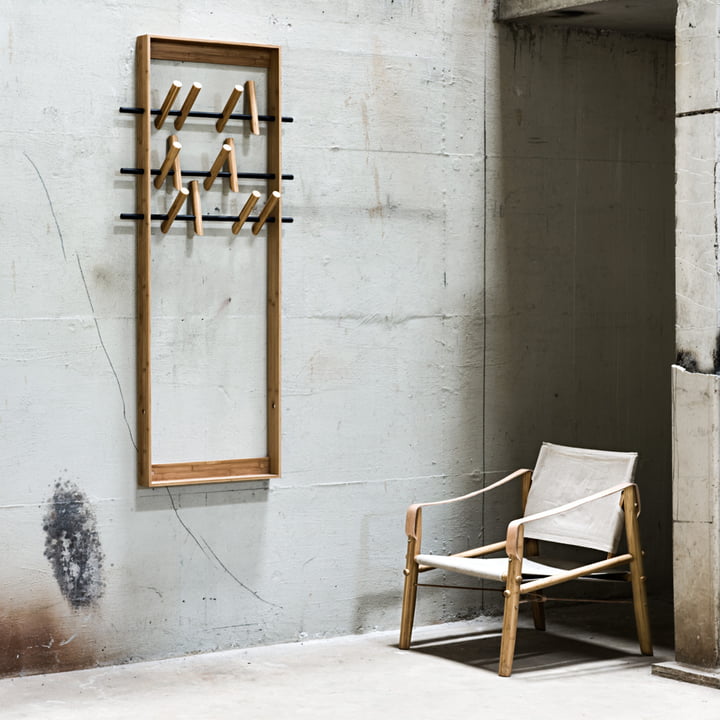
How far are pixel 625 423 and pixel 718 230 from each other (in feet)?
6.11

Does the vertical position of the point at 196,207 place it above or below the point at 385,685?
above

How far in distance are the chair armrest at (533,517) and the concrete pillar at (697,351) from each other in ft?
1.17

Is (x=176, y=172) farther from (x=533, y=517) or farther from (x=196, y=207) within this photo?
(x=533, y=517)

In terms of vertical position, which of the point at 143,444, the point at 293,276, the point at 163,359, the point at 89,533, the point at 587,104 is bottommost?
the point at 89,533

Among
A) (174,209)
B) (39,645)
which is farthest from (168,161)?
(39,645)

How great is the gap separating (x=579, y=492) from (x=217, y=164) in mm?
2143

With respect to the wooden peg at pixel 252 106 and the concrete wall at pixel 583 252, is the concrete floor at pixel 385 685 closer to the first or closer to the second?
the concrete wall at pixel 583 252

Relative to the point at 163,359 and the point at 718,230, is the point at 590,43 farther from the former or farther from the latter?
the point at 163,359

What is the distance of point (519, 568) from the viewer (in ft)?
17.8

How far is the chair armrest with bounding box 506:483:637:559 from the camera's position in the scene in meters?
5.40

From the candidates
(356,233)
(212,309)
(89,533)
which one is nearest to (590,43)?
(356,233)

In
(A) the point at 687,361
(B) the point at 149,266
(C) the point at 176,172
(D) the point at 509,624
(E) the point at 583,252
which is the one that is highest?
(C) the point at 176,172

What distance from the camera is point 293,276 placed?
19.8ft

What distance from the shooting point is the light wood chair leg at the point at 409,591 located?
19.3 ft
